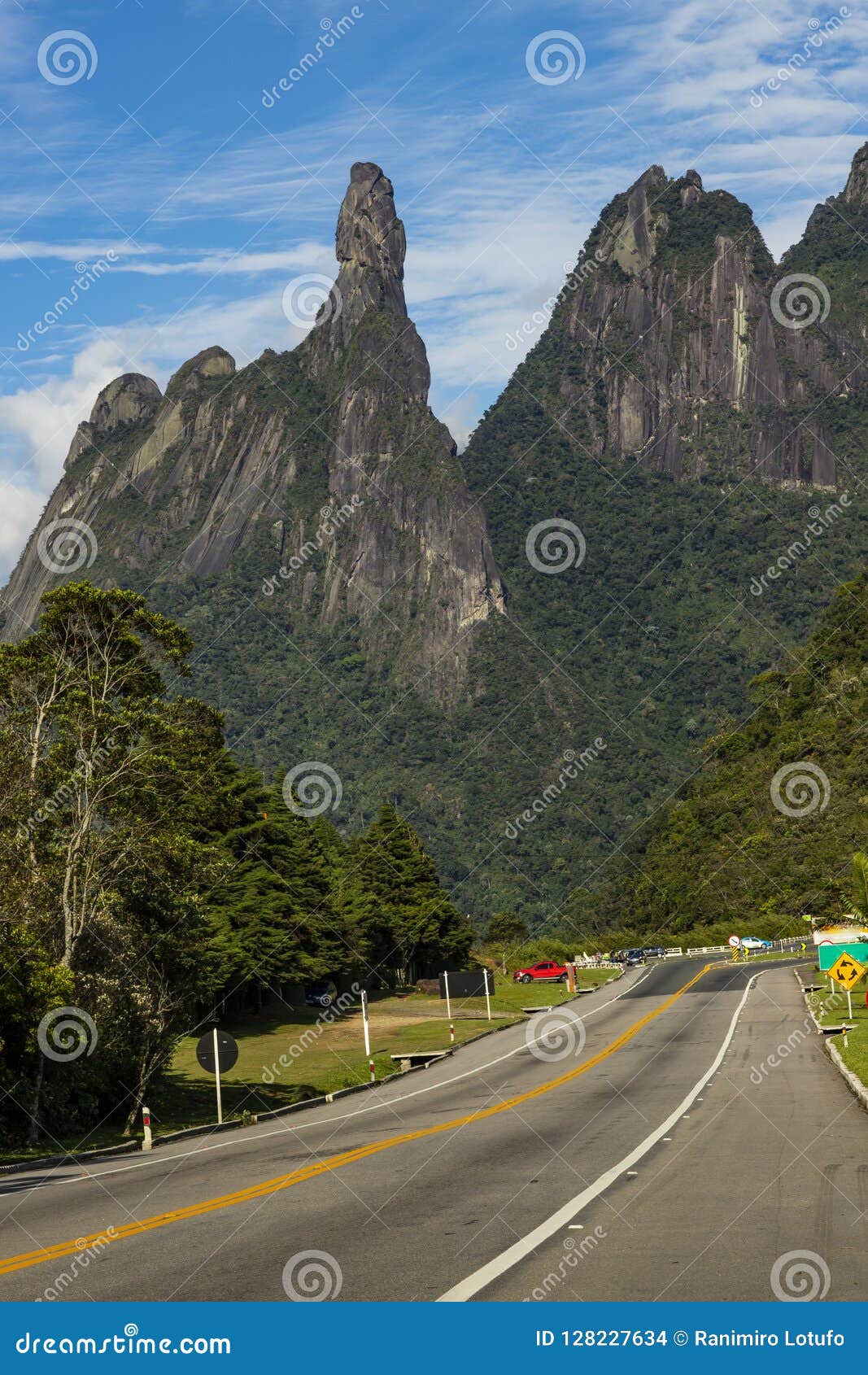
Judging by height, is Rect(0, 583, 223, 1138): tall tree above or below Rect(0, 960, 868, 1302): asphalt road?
above

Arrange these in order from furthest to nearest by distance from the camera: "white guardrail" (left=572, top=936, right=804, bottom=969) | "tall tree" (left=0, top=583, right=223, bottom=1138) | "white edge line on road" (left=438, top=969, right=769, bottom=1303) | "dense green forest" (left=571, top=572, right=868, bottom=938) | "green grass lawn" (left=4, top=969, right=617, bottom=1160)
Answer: "dense green forest" (left=571, top=572, right=868, bottom=938)
"white guardrail" (left=572, top=936, right=804, bottom=969)
"green grass lawn" (left=4, top=969, right=617, bottom=1160)
"tall tree" (left=0, top=583, right=223, bottom=1138)
"white edge line on road" (left=438, top=969, right=769, bottom=1303)

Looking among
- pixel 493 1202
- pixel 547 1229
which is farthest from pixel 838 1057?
pixel 547 1229

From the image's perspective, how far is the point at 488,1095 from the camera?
29281 mm

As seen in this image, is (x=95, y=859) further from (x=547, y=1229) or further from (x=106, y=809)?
(x=547, y=1229)

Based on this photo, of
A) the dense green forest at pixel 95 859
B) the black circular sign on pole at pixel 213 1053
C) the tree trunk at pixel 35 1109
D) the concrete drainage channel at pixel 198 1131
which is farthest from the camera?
the black circular sign on pole at pixel 213 1053

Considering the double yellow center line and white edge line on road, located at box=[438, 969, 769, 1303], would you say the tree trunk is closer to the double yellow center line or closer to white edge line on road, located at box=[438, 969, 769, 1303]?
the double yellow center line

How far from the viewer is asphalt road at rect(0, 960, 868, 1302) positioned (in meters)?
10.8

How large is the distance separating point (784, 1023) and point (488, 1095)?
15.5 m

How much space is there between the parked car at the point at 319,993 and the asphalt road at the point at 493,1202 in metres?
33.5

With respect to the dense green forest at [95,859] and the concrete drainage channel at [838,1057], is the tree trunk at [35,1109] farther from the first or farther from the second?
the concrete drainage channel at [838,1057]

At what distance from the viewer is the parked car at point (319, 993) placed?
63625 millimetres

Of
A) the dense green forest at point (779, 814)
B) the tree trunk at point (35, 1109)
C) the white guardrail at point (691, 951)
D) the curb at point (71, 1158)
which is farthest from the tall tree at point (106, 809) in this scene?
the white guardrail at point (691, 951)

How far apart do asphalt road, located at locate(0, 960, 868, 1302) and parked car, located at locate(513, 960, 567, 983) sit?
47022mm

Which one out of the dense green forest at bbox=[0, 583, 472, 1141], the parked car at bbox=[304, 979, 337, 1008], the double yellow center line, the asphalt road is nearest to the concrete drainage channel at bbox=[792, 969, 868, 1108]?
the asphalt road
